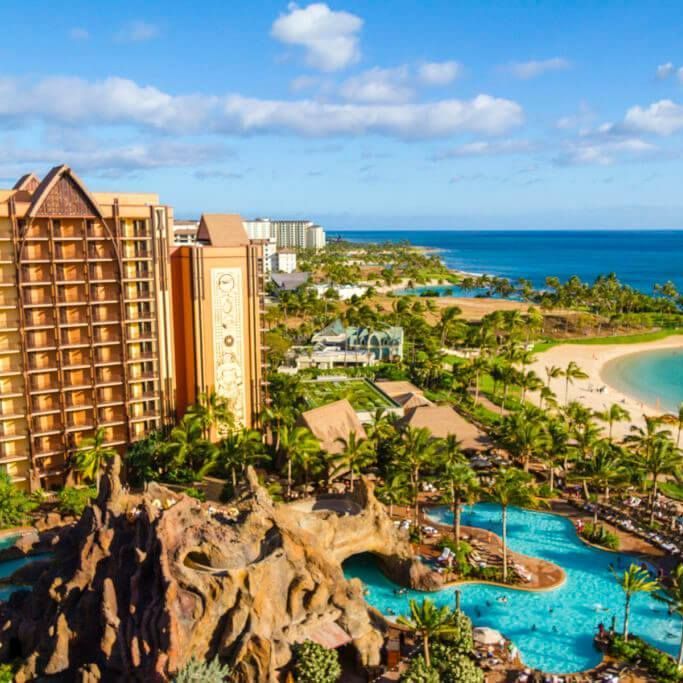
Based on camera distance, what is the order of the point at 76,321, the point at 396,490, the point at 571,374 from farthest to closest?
the point at 571,374, the point at 76,321, the point at 396,490

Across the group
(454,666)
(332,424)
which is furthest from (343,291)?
(454,666)

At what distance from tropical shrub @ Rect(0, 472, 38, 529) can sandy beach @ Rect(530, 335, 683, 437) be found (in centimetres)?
5119

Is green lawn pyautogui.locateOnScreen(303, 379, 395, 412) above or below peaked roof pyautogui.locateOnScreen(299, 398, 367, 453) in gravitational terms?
below

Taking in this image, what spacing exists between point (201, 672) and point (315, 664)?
16.8ft

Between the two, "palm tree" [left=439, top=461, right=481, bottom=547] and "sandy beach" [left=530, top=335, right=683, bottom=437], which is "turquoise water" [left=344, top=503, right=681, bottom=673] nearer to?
"palm tree" [left=439, top=461, right=481, bottom=547]

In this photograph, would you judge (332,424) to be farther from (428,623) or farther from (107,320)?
(428,623)

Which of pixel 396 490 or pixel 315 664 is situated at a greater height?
pixel 396 490

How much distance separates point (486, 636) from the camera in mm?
31078

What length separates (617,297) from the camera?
421ft

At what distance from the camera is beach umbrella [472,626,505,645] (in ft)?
102

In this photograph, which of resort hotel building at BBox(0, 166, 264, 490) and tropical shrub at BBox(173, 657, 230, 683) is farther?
resort hotel building at BBox(0, 166, 264, 490)

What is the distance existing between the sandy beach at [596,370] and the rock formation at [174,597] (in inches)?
1732

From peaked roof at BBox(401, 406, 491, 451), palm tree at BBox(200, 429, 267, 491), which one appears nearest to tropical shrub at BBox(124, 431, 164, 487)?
palm tree at BBox(200, 429, 267, 491)

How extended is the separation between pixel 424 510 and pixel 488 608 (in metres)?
11.8
